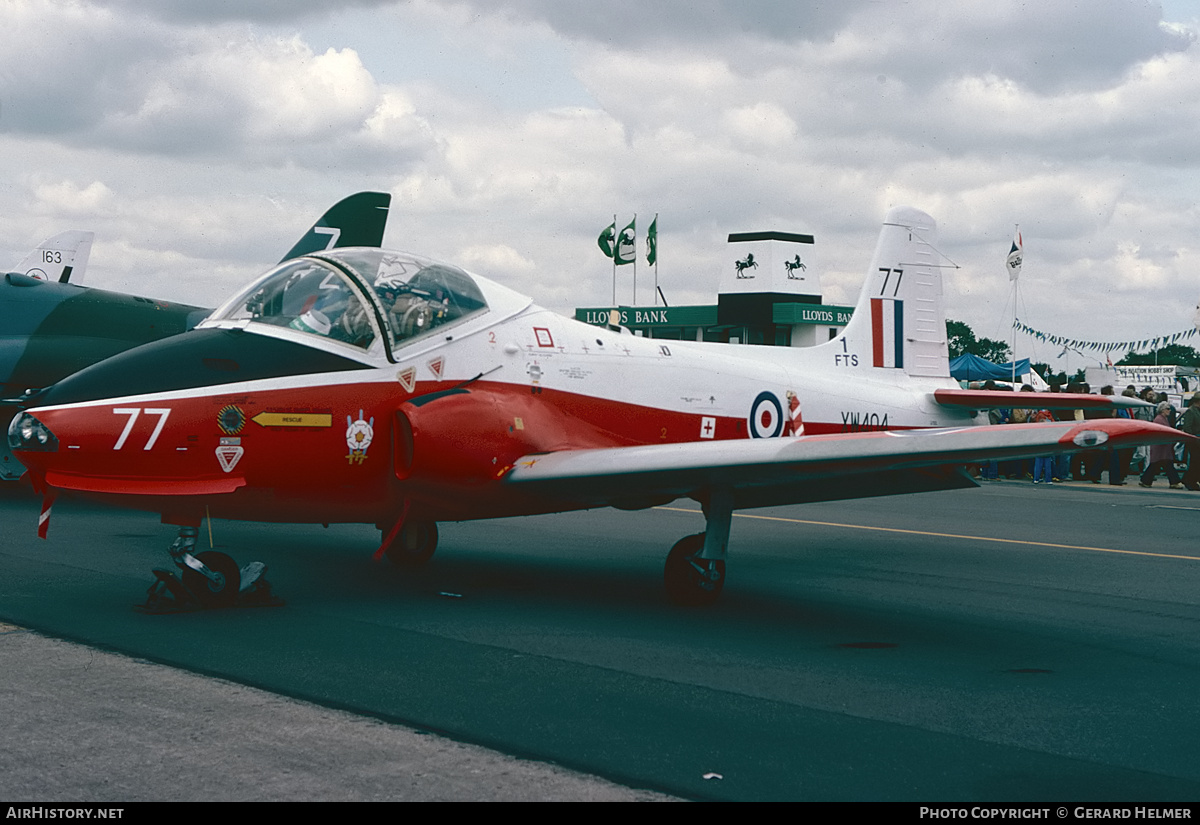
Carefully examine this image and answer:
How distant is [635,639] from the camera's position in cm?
727

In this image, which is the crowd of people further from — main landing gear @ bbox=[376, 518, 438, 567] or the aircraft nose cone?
the aircraft nose cone

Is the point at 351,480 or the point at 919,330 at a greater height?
the point at 919,330

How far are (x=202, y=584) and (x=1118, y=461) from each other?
784 inches

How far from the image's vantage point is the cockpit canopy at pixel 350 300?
8047mm

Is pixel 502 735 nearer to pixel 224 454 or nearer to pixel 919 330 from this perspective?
pixel 224 454

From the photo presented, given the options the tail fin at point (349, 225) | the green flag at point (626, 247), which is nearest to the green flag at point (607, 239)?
the green flag at point (626, 247)

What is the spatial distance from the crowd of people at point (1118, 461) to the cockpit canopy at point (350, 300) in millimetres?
14847

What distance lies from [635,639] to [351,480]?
229 cm

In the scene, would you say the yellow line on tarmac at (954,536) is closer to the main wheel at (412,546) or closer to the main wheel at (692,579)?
the main wheel at (692,579)

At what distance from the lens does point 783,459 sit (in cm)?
759

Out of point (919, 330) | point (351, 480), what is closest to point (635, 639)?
point (351, 480)

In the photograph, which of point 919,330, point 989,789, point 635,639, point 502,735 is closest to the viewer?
point 989,789

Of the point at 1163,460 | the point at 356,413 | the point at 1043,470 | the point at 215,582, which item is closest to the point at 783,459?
the point at 356,413

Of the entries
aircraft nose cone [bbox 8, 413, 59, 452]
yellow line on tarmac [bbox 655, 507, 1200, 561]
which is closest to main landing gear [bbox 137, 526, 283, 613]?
aircraft nose cone [bbox 8, 413, 59, 452]
